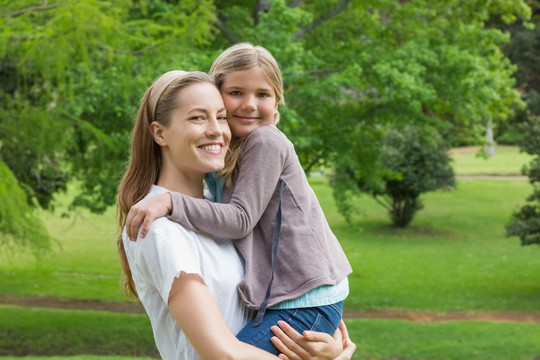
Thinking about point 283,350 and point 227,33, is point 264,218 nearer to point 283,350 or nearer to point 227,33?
point 283,350

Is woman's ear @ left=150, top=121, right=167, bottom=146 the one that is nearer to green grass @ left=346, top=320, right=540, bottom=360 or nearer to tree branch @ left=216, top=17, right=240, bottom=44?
green grass @ left=346, top=320, right=540, bottom=360

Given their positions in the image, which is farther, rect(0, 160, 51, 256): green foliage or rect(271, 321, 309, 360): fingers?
rect(0, 160, 51, 256): green foliage

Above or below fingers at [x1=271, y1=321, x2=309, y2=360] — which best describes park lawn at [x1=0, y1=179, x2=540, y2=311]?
below

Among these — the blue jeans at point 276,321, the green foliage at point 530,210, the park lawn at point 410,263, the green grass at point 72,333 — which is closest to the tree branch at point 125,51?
the park lawn at point 410,263

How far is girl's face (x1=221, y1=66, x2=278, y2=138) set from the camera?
224cm

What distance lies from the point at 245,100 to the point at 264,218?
370 millimetres

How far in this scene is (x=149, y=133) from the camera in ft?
7.11

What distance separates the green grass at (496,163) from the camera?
40.2 metres

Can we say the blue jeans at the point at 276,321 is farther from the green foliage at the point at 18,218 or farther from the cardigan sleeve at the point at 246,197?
the green foliage at the point at 18,218

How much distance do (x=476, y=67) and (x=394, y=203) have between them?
42.9ft

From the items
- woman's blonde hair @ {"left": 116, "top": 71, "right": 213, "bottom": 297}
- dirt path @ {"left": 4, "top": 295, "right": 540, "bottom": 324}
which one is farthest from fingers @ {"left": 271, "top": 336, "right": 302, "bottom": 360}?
dirt path @ {"left": 4, "top": 295, "right": 540, "bottom": 324}

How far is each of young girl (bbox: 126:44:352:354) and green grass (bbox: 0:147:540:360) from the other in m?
2.15

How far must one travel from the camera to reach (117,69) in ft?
34.4

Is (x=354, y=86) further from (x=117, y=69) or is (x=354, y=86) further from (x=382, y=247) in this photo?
(x=382, y=247)
